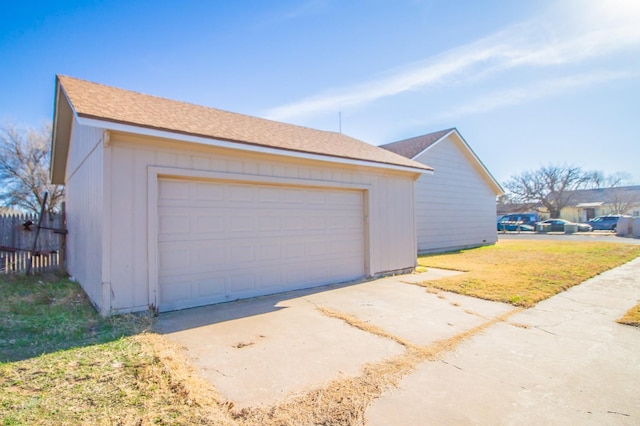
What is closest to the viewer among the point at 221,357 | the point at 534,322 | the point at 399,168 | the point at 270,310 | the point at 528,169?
the point at 221,357

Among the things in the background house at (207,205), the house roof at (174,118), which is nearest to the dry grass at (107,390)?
the background house at (207,205)

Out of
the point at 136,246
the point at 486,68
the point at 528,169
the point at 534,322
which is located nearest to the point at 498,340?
the point at 534,322

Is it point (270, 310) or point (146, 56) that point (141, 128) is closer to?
point (270, 310)

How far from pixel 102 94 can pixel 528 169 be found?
48.7 m

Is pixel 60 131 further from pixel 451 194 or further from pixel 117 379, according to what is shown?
pixel 451 194

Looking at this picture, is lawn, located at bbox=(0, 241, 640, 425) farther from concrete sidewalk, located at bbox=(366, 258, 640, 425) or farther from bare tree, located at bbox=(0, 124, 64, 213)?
bare tree, located at bbox=(0, 124, 64, 213)

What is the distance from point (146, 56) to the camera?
301 inches

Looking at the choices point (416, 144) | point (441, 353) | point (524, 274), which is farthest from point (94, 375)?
point (416, 144)

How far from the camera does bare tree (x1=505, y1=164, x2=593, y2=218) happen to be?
3994cm

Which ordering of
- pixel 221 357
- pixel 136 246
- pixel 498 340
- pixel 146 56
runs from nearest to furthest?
pixel 221 357 → pixel 498 340 → pixel 136 246 → pixel 146 56

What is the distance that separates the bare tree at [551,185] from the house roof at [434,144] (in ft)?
102

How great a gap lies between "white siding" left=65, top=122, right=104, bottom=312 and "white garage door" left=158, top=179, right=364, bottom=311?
90 centimetres

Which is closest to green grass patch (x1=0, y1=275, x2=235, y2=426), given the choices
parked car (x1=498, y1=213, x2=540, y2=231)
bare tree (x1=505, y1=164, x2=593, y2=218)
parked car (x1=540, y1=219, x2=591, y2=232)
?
parked car (x1=540, y1=219, x2=591, y2=232)

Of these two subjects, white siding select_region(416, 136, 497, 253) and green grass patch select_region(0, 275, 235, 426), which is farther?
white siding select_region(416, 136, 497, 253)
